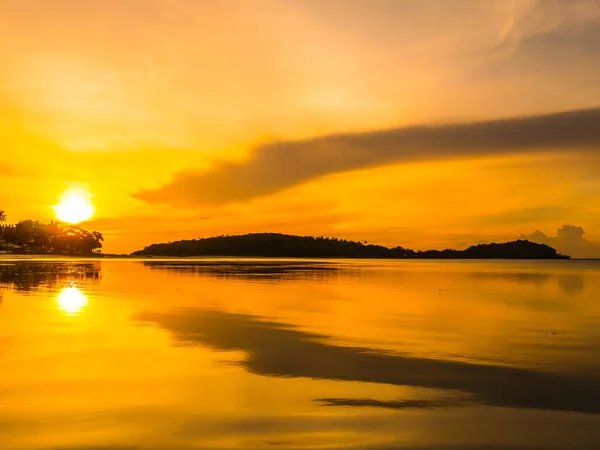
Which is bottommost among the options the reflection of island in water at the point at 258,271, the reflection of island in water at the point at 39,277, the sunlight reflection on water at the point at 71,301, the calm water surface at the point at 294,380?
the calm water surface at the point at 294,380

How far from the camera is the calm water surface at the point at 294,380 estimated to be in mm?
11008

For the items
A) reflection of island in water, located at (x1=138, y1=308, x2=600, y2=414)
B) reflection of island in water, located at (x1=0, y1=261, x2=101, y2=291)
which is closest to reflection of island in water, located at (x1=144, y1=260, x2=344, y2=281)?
reflection of island in water, located at (x1=0, y1=261, x2=101, y2=291)

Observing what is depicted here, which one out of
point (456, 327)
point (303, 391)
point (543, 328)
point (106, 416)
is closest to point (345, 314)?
point (456, 327)

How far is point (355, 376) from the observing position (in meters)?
16.3

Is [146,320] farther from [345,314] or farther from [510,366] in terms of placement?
[510,366]

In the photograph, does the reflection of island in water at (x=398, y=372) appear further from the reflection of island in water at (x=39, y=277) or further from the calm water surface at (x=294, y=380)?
the reflection of island in water at (x=39, y=277)

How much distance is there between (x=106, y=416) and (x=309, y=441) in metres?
4.78

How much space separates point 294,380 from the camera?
15.8 metres

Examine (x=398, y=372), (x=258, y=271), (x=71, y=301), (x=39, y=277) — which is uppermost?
(x=258, y=271)

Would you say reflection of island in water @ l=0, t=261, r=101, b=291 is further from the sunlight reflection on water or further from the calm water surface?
the calm water surface

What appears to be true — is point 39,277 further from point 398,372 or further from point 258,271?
point 398,372

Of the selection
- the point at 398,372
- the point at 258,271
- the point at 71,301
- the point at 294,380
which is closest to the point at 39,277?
the point at 71,301

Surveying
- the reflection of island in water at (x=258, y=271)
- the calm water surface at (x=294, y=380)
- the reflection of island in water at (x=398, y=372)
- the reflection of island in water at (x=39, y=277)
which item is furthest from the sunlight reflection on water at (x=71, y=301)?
the reflection of island in water at (x=258, y=271)

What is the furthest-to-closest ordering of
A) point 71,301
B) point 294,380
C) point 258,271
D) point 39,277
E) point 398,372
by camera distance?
point 258,271
point 39,277
point 71,301
point 398,372
point 294,380
